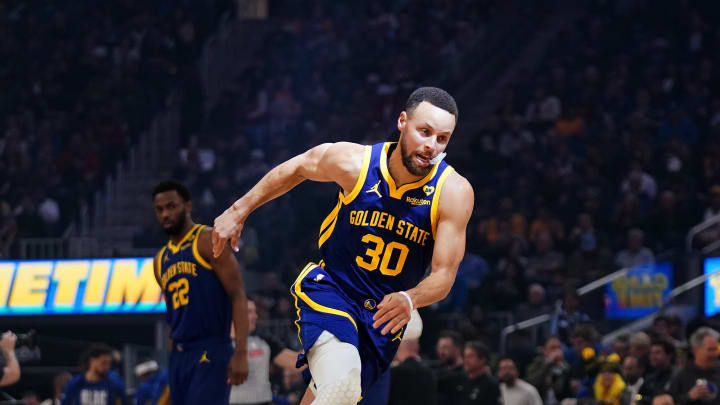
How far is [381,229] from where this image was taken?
6.00 meters

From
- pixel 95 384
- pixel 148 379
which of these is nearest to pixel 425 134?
pixel 95 384

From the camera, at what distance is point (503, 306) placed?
15984mm

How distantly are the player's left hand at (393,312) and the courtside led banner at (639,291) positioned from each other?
A: 9.61 m

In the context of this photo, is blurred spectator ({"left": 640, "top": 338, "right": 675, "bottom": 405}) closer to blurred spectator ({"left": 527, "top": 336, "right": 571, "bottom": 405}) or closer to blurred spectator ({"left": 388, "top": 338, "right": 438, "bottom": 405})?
blurred spectator ({"left": 527, "top": 336, "right": 571, "bottom": 405})

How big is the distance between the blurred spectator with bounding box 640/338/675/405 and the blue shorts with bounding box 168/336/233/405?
4238 millimetres

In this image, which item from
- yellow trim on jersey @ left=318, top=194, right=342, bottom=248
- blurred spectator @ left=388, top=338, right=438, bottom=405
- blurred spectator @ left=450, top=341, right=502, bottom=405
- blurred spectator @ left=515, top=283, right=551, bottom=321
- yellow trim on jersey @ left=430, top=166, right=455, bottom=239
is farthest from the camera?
blurred spectator @ left=515, top=283, right=551, bottom=321

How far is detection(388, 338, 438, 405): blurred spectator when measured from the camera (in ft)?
33.2

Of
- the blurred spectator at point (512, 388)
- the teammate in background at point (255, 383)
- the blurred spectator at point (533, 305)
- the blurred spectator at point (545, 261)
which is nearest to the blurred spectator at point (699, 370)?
the blurred spectator at point (512, 388)

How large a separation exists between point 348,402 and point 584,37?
56.3 feet

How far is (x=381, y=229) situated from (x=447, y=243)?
38 centimetres

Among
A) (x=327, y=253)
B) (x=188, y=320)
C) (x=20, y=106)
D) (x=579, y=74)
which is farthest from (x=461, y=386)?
(x=20, y=106)

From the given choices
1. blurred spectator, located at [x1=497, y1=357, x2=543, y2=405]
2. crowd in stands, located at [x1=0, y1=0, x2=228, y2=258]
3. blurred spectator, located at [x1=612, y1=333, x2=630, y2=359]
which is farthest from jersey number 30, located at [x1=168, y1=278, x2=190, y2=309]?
crowd in stands, located at [x1=0, y1=0, x2=228, y2=258]

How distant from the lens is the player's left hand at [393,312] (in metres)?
5.58

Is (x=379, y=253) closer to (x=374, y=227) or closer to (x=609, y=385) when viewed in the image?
(x=374, y=227)
